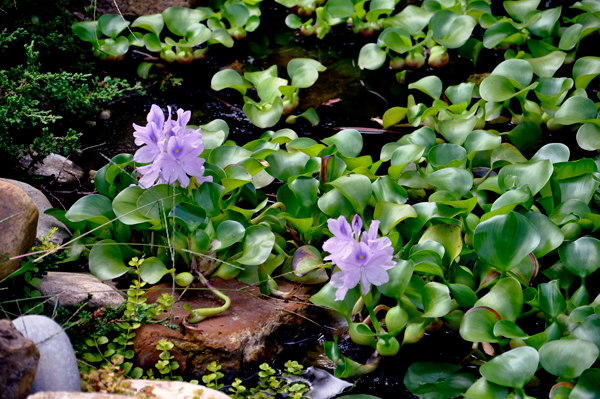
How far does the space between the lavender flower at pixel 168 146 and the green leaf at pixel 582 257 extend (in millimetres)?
1428

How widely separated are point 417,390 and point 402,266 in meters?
0.44

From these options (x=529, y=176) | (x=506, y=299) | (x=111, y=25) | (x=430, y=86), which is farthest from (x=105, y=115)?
(x=506, y=299)

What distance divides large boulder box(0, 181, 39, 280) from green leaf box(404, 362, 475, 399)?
1.42 m

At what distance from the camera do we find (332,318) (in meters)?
2.24

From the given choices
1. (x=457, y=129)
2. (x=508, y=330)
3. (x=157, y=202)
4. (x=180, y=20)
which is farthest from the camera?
(x=180, y=20)

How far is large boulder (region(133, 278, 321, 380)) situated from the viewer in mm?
1982

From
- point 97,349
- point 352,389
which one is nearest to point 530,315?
point 352,389

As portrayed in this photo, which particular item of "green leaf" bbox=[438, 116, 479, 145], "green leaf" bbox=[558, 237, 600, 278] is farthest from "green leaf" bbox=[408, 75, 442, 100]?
"green leaf" bbox=[558, 237, 600, 278]

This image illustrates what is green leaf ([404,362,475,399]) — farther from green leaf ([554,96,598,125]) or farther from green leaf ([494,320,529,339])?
green leaf ([554,96,598,125])

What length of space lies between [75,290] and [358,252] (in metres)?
1.10

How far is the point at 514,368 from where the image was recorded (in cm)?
170

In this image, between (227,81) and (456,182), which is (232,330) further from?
(227,81)

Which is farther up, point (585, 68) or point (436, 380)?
point (585, 68)

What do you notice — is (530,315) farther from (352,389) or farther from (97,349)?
(97,349)
